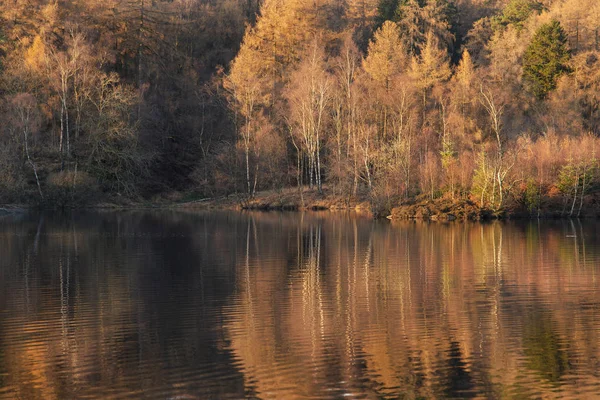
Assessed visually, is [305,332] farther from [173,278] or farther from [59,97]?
[59,97]

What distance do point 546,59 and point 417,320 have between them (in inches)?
2486

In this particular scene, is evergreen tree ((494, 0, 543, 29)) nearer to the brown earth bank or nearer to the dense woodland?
the dense woodland

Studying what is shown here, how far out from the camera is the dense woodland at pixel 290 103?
6518cm

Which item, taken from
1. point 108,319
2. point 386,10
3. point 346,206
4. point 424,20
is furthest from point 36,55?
point 108,319

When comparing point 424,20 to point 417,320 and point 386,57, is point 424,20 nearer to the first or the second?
point 386,57

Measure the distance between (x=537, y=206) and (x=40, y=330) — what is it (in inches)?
1776

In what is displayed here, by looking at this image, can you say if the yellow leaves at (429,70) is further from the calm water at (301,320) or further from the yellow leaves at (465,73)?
the calm water at (301,320)

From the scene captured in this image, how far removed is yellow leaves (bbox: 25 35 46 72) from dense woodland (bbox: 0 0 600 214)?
174 millimetres

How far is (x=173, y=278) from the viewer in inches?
1082

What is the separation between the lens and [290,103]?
7194 cm

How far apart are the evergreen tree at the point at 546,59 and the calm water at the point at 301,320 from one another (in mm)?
41048

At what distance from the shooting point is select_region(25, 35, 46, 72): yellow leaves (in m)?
72.2

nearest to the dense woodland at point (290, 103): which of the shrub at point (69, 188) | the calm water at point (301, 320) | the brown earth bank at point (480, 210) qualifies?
the shrub at point (69, 188)

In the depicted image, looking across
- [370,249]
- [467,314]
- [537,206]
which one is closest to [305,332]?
[467,314]
